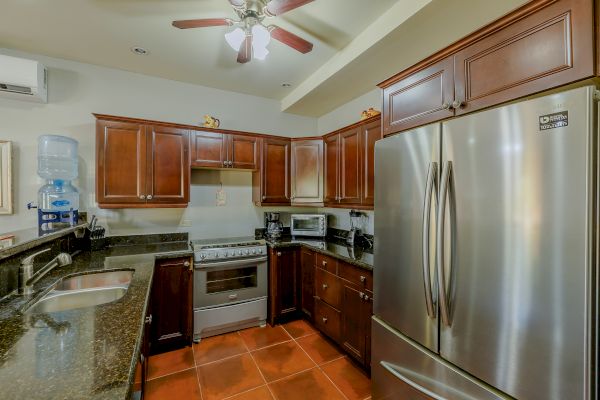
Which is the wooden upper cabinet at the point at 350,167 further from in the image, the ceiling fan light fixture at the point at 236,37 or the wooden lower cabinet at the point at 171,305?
the wooden lower cabinet at the point at 171,305

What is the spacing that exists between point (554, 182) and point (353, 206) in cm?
182

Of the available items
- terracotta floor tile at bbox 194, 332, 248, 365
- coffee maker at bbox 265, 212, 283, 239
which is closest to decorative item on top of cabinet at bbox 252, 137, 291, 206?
coffee maker at bbox 265, 212, 283, 239

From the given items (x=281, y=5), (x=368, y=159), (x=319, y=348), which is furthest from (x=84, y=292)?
(x=368, y=159)

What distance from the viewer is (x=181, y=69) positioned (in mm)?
2861

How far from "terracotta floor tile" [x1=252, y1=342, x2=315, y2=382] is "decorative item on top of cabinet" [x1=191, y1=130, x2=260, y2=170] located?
6.46 feet

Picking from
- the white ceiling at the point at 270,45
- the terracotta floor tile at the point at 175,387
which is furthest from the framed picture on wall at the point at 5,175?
the terracotta floor tile at the point at 175,387

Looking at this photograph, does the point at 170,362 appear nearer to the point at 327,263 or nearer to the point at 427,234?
the point at 327,263

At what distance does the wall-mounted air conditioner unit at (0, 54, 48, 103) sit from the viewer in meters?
2.37

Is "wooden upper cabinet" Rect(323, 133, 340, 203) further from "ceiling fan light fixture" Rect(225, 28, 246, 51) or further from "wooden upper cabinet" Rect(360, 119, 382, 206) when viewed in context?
"ceiling fan light fixture" Rect(225, 28, 246, 51)

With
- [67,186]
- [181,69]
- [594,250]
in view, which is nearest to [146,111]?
[181,69]

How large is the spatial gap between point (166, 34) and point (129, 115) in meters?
1.13

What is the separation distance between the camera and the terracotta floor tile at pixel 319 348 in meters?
2.46

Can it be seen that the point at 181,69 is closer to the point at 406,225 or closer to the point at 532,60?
the point at 406,225

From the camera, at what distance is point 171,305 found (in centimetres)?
254
